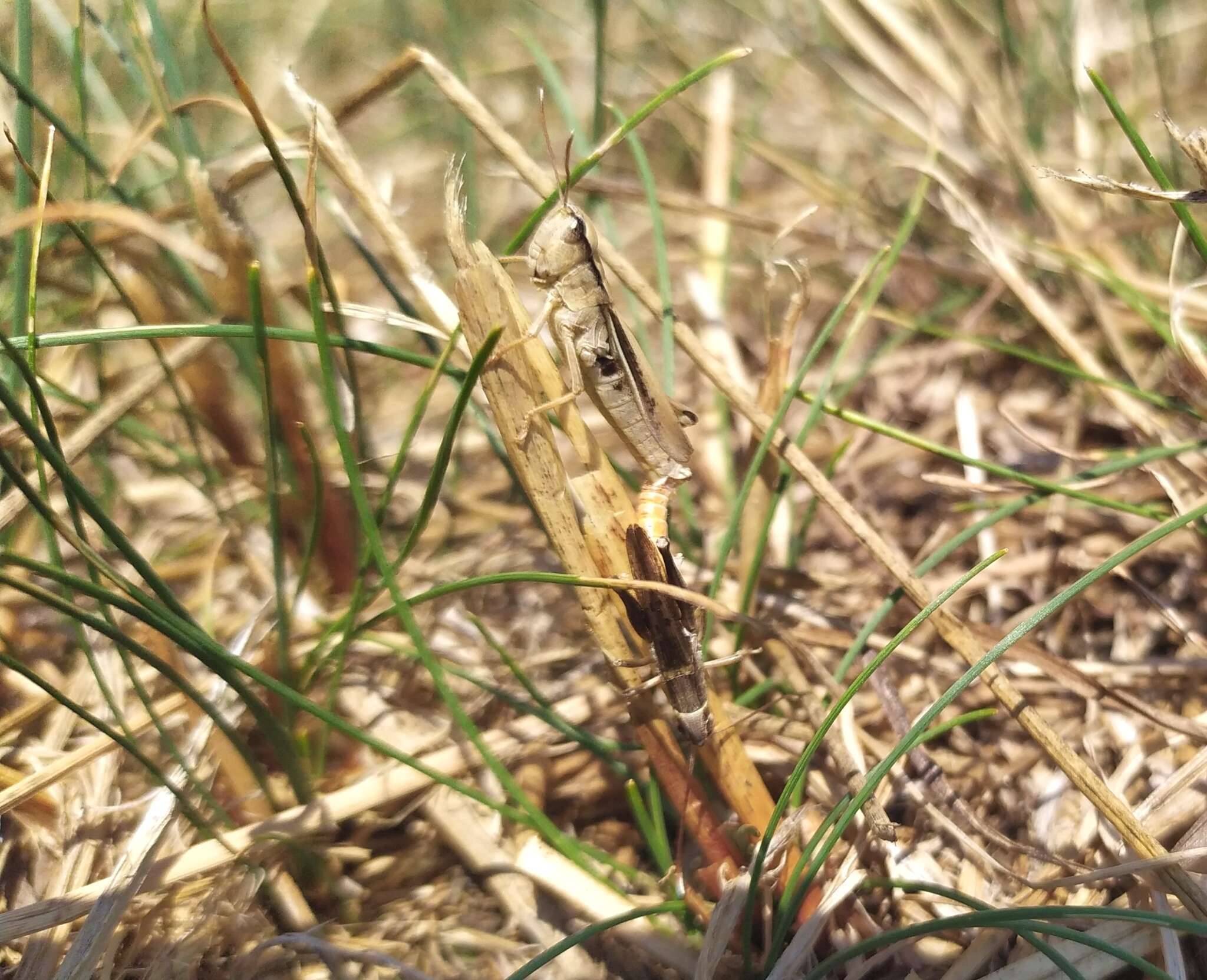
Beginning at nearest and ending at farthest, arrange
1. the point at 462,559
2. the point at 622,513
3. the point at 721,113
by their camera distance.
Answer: the point at 622,513, the point at 462,559, the point at 721,113

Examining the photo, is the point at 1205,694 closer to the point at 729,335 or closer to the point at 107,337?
the point at 729,335

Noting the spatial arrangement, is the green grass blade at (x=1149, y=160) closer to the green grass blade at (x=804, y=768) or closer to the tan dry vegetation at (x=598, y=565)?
the tan dry vegetation at (x=598, y=565)

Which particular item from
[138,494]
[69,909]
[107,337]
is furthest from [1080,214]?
[69,909]

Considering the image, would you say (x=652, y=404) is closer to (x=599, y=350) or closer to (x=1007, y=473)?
(x=599, y=350)

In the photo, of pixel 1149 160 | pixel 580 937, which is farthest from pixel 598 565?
pixel 1149 160

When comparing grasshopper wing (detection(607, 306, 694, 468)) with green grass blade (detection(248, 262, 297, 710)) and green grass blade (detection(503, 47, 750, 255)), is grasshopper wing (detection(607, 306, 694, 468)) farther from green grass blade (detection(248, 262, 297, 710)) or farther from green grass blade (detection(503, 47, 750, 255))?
green grass blade (detection(248, 262, 297, 710))

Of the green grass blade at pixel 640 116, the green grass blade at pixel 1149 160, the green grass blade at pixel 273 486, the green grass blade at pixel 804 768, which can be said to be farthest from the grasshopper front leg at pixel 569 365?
the green grass blade at pixel 1149 160
